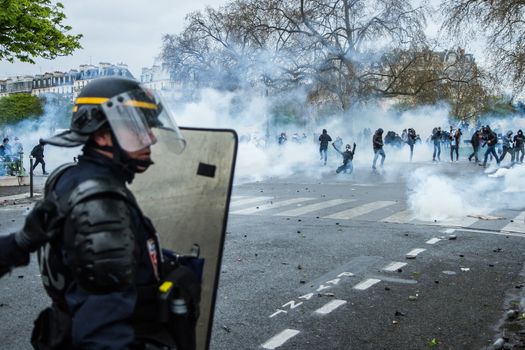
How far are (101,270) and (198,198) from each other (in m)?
0.75

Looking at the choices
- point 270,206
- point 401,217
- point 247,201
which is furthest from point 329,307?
point 247,201

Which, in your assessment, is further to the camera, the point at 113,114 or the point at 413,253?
the point at 413,253

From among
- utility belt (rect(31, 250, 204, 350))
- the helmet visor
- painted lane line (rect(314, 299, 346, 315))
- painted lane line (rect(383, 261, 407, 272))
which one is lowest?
painted lane line (rect(314, 299, 346, 315))

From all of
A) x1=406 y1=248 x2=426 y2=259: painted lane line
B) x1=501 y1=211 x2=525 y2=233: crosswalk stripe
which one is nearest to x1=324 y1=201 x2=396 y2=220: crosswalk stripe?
x1=501 y1=211 x2=525 y2=233: crosswalk stripe

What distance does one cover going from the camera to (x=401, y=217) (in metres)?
10.1

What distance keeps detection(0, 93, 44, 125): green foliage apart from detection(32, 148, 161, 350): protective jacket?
75.9 metres

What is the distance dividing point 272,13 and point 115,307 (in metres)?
32.5

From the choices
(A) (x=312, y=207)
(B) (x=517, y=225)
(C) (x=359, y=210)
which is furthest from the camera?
(A) (x=312, y=207)

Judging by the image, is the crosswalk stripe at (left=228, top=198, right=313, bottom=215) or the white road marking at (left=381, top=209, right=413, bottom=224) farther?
the crosswalk stripe at (left=228, top=198, right=313, bottom=215)

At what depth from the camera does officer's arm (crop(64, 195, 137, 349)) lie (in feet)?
5.32

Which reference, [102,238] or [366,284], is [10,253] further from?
[366,284]

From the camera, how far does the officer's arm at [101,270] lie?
63.8 inches

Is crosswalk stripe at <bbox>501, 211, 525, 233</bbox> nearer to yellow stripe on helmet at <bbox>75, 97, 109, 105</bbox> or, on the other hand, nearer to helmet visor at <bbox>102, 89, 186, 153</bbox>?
helmet visor at <bbox>102, 89, 186, 153</bbox>

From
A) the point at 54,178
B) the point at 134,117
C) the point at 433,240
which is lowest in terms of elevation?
the point at 433,240
